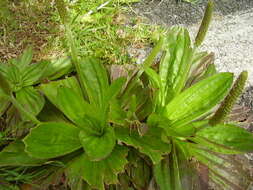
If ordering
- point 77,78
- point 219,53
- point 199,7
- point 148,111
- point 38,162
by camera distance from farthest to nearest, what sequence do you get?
point 199,7 → point 219,53 → point 77,78 → point 148,111 → point 38,162

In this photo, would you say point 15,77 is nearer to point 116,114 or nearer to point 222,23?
point 116,114

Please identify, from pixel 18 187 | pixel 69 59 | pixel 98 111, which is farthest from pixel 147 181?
pixel 69 59

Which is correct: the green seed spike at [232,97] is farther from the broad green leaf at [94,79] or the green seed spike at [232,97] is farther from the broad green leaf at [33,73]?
the broad green leaf at [33,73]

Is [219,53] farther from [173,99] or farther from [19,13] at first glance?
[19,13]

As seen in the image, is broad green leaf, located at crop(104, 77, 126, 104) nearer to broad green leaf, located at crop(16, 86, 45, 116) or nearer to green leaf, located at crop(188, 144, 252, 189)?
broad green leaf, located at crop(16, 86, 45, 116)

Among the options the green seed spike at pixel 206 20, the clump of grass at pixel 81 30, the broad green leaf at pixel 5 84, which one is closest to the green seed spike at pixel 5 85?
the broad green leaf at pixel 5 84
